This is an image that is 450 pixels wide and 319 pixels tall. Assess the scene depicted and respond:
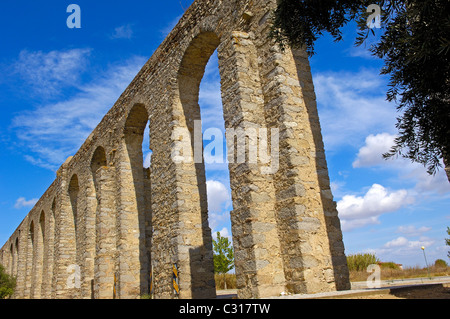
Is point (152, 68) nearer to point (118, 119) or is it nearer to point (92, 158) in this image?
point (118, 119)

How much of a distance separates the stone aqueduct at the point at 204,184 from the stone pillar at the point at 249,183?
0.07 ft

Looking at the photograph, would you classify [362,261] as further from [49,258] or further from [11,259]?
[11,259]

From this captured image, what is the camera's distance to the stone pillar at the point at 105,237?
43.0 feet

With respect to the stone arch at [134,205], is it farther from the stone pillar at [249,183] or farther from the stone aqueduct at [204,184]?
the stone pillar at [249,183]

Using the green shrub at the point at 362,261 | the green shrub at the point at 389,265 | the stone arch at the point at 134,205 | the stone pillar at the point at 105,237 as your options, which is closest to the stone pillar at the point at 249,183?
the stone arch at the point at 134,205

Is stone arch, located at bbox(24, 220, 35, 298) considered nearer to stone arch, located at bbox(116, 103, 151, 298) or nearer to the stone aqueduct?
the stone aqueduct

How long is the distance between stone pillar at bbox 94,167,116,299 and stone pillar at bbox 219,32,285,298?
831cm

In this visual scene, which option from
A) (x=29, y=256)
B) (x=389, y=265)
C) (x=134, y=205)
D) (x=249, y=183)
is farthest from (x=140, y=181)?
(x=29, y=256)

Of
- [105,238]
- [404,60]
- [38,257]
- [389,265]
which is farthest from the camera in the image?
[38,257]

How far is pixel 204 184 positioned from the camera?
32.6 feet

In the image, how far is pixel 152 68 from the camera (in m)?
11.7

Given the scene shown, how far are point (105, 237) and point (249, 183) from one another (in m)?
8.95

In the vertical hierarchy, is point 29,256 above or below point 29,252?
below
